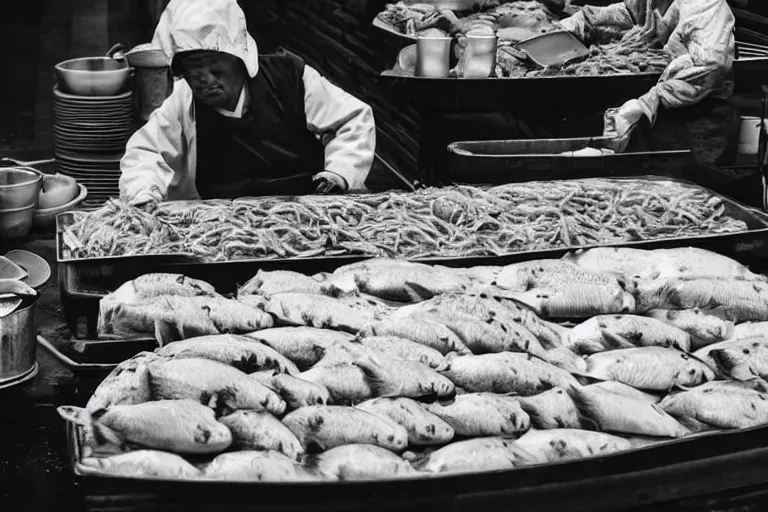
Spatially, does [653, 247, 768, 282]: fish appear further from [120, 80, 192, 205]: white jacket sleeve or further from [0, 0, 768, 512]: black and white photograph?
[120, 80, 192, 205]: white jacket sleeve

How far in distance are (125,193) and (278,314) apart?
1876 mm

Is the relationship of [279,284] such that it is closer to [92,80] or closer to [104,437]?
[104,437]

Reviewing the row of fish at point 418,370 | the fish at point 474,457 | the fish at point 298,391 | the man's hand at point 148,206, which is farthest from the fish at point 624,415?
the man's hand at point 148,206

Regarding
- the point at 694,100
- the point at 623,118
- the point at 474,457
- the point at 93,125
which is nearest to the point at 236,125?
the point at 93,125

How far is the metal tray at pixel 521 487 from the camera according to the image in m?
2.17

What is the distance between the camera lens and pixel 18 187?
4535mm

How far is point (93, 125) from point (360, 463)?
466cm

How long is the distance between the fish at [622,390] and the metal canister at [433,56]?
12.7 ft

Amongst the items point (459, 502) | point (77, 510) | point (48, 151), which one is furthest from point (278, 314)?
point (48, 151)

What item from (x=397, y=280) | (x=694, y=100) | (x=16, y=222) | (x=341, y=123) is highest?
(x=694, y=100)

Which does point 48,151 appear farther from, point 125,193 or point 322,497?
point 322,497

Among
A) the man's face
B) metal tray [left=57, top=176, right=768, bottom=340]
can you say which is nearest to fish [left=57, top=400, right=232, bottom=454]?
metal tray [left=57, top=176, right=768, bottom=340]

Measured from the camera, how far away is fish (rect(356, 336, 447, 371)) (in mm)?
2863

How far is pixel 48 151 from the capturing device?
8.77 meters
